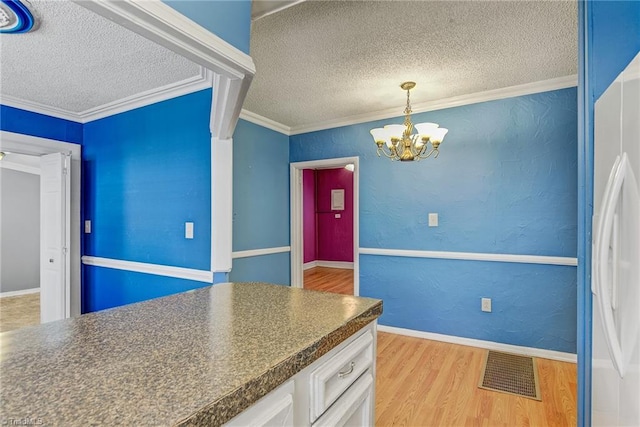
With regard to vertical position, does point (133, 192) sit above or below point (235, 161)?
below

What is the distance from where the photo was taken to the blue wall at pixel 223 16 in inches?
41.9

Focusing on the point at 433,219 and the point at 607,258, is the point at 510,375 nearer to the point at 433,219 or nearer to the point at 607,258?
the point at 433,219

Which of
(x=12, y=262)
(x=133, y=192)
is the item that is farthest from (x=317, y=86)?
(x=12, y=262)

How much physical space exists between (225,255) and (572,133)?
9.72 feet

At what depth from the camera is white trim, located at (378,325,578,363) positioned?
2637 mm

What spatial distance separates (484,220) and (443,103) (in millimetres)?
1193

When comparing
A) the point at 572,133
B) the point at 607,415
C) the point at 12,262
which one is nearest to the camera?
the point at 607,415

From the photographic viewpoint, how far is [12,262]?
16.5ft

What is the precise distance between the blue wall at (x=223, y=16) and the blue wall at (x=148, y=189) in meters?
1.23

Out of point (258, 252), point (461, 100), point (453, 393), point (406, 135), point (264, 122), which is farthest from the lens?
point (264, 122)

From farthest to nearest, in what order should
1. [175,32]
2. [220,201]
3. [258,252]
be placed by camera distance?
[258,252] → [220,201] → [175,32]

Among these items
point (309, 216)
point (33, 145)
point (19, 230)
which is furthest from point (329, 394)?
point (19, 230)

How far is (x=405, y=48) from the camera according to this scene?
2.09 meters

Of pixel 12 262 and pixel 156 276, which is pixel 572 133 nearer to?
pixel 156 276
